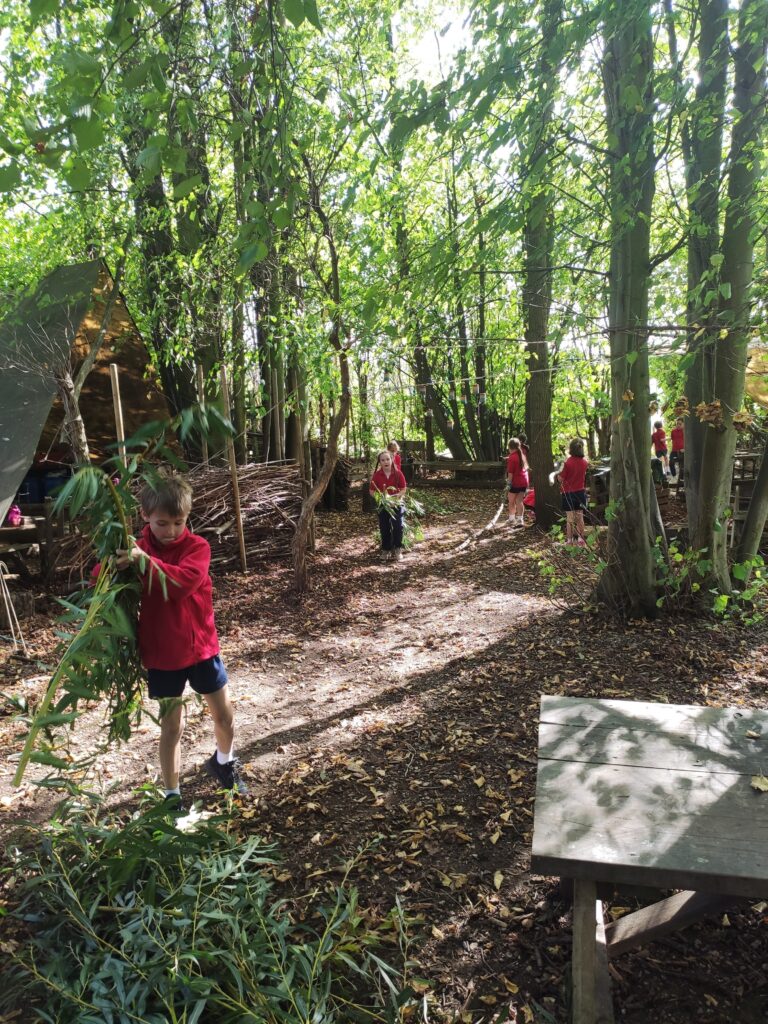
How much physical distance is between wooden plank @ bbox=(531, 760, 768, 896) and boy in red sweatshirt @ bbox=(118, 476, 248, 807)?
5.21 feet

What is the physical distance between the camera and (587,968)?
1.92 meters

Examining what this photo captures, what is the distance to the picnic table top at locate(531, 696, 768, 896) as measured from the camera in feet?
5.67

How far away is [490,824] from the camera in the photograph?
3039 millimetres

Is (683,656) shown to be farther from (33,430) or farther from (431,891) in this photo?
(33,430)

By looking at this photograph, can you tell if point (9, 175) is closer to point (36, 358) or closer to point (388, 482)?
point (36, 358)

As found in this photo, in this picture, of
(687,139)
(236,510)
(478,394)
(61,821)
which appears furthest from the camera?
(478,394)

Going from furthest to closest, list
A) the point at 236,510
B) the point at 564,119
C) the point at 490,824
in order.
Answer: the point at 236,510, the point at 564,119, the point at 490,824

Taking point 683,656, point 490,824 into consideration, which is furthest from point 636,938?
point 683,656

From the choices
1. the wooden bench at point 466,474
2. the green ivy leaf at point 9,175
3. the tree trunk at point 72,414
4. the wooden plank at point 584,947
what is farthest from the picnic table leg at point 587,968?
the wooden bench at point 466,474

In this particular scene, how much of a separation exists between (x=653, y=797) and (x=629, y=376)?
383 centimetres

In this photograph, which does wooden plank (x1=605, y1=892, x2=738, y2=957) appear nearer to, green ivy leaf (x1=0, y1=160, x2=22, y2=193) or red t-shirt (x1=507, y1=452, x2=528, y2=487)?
green ivy leaf (x1=0, y1=160, x2=22, y2=193)

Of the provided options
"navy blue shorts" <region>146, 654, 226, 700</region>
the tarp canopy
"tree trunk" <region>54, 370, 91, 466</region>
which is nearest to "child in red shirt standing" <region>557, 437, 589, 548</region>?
"tree trunk" <region>54, 370, 91, 466</region>

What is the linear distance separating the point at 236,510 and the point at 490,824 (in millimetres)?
5592

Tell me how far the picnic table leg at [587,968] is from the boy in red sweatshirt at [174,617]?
1.68 meters
